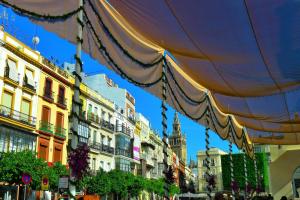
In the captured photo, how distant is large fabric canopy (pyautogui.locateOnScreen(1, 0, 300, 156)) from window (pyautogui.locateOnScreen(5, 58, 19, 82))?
2276cm

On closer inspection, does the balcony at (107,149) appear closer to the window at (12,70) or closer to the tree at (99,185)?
the tree at (99,185)

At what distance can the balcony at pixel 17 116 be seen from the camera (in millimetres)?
27134

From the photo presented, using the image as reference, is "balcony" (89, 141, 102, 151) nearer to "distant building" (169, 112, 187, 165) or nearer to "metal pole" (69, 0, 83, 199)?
"metal pole" (69, 0, 83, 199)

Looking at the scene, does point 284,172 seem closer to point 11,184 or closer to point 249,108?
point 249,108

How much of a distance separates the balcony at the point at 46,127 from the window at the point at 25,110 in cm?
201

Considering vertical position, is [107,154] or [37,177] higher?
[107,154]

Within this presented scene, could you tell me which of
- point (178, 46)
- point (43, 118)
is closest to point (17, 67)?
point (43, 118)

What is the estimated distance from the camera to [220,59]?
18.9 ft

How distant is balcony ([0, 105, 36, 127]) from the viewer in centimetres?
2713

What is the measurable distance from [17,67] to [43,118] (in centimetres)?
559

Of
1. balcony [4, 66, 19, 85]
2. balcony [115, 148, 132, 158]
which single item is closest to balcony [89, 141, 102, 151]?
balcony [115, 148, 132, 158]

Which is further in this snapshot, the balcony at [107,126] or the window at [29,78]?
the balcony at [107,126]

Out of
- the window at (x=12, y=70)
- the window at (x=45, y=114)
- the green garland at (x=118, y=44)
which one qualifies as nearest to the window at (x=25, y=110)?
the window at (x=12, y=70)

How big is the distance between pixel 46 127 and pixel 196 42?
29.5 metres
